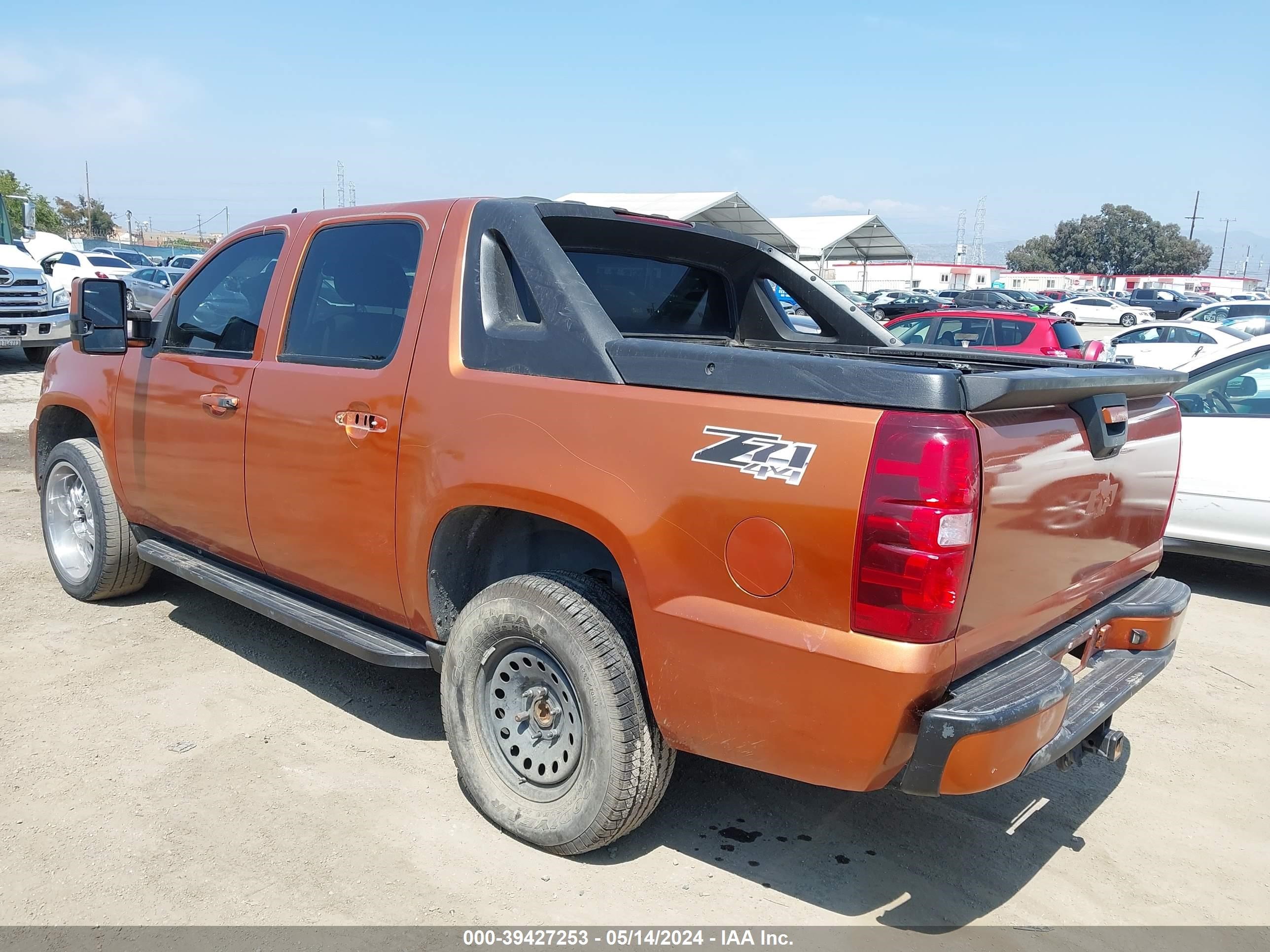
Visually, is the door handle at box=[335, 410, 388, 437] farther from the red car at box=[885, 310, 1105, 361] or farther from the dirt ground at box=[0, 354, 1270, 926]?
the red car at box=[885, 310, 1105, 361]

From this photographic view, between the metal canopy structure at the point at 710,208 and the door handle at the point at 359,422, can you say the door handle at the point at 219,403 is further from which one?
the metal canopy structure at the point at 710,208

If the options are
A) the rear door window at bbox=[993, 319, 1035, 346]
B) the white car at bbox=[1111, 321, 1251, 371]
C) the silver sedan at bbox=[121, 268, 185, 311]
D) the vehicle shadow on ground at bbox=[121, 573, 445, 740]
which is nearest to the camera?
the vehicle shadow on ground at bbox=[121, 573, 445, 740]

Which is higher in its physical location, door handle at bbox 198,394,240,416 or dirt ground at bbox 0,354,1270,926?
door handle at bbox 198,394,240,416

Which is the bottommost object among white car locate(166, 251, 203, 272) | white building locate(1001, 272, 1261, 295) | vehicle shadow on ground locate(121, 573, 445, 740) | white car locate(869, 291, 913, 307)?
vehicle shadow on ground locate(121, 573, 445, 740)

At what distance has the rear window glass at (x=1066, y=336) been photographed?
13.2 m

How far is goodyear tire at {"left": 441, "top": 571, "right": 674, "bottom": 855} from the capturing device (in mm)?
2824

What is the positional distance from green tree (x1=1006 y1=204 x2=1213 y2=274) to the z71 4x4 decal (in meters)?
103

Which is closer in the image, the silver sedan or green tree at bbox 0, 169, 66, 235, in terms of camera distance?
the silver sedan

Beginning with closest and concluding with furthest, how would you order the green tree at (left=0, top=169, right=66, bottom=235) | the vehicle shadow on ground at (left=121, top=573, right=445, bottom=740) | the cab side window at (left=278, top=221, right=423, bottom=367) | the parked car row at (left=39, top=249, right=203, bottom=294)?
the cab side window at (left=278, top=221, right=423, bottom=367), the vehicle shadow on ground at (left=121, top=573, right=445, bottom=740), the parked car row at (left=39, top=249, right=203, bottom=294), the green tree at (left=0, top=169, right=66, bottom=235)

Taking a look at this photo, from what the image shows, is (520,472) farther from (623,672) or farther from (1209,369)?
(1209,369)

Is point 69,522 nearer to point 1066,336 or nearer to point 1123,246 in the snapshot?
point 1066,336

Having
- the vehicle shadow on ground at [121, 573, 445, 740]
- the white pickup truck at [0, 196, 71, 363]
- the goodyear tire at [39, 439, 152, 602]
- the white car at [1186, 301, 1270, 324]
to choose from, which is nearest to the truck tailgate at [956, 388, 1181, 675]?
the vehicle shadow on ground at [121, 573, 445, 740]

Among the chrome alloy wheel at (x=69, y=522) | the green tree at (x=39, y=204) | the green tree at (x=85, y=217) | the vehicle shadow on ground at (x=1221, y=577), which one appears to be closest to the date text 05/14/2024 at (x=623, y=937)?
the chrome alloy wheel at (x=69, y=522)

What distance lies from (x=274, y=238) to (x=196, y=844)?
2.44 meters
